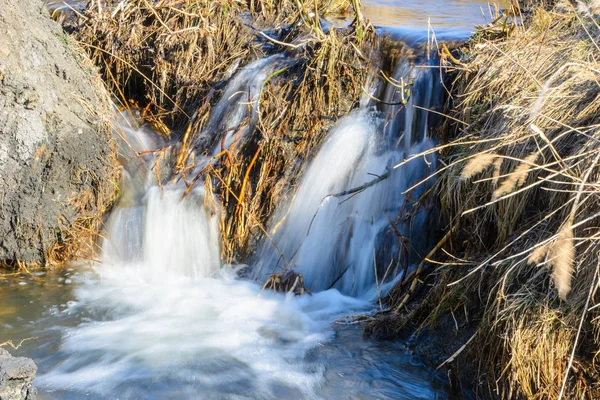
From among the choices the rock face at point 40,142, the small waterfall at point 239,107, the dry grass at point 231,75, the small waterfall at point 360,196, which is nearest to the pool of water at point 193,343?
the small waterfall at point 360,196

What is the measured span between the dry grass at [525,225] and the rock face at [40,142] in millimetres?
2441

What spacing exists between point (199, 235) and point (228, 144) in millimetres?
740

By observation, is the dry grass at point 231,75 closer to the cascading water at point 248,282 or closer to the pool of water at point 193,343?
the cascading water at point 248,282

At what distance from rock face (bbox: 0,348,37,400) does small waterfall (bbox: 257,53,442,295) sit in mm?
2297

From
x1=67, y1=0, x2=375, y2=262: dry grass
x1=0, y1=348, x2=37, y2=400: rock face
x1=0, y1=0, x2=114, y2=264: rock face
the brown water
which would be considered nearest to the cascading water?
x1=67, y1=0, x2=375, y2=262: dry grass

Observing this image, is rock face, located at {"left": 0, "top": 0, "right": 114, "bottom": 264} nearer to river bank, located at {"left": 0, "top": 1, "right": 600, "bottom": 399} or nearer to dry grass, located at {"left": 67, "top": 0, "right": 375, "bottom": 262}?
river bank, located at {"left": 0, "top": 1, "right": 600, "bottom": 399}

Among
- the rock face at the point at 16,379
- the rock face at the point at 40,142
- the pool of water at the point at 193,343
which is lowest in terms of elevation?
the pool of water at the point at 193,343

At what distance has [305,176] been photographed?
16.4ft

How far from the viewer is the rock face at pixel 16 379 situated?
2.63 meters

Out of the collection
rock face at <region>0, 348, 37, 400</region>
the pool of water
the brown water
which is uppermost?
the brown water

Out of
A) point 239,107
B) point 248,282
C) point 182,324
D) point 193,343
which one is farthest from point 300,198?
point 193,343

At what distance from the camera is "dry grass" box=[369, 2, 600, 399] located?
282 cm

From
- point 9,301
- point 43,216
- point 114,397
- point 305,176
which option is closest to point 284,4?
point 305,176

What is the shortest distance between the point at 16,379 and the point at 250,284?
2.28m
